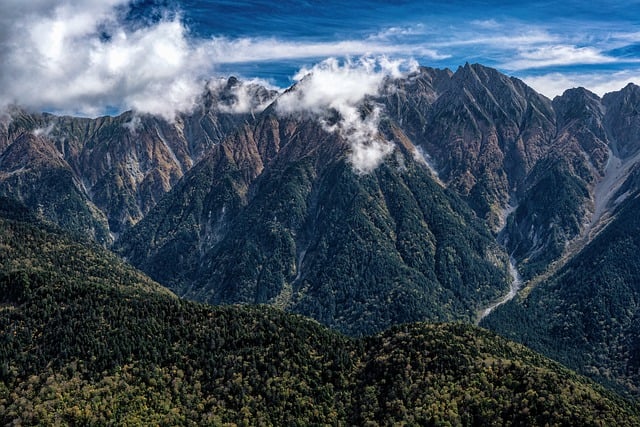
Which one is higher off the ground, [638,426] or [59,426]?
[638,426]

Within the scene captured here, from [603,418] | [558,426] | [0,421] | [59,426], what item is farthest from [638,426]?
[0,421]

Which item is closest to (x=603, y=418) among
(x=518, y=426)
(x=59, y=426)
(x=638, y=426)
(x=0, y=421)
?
(x=638, y=426)

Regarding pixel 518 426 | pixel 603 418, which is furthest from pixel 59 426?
pixel 603 418

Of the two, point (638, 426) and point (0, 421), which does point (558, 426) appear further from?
point (0, 421)

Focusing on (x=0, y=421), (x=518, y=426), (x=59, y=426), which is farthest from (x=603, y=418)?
(x=0, y=421)

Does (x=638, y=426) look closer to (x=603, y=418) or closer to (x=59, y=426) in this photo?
(x=603, y=418)

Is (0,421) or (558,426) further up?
(558,426)

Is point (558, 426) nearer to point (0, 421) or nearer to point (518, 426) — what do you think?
point (518, 426)
